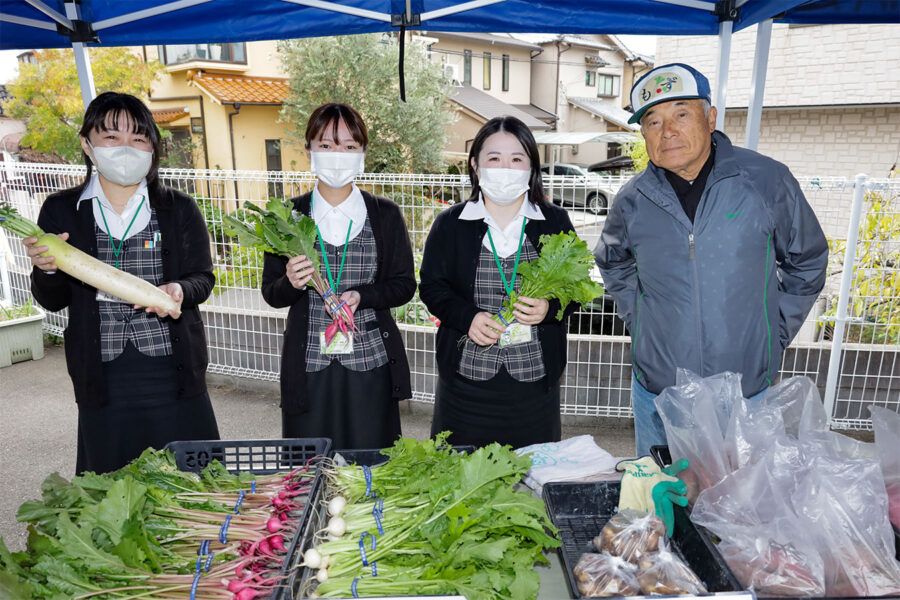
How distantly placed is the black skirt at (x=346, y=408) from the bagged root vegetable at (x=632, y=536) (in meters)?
1.60

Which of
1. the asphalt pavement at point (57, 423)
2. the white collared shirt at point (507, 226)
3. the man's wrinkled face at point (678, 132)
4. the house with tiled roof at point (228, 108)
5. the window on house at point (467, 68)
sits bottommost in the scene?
the asphalt pavement at point (57, 423)

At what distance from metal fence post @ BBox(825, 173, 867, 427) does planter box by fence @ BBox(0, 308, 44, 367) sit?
8602mm

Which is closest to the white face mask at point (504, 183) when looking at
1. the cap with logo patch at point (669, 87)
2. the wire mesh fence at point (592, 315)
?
the cap with logo patch at point (669, 87)

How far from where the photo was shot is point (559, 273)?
8.94ft

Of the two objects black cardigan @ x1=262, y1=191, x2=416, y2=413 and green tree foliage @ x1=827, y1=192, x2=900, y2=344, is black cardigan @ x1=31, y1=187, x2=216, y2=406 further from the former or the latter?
green tree foliage @ x1=827, y1=192, x2=900, y2=344

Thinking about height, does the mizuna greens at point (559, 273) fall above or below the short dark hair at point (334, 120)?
below

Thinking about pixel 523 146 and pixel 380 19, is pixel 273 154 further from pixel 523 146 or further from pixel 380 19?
pixel 523 146

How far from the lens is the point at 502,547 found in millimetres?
1614

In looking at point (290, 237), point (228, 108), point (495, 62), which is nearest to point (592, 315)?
point (290, 237)

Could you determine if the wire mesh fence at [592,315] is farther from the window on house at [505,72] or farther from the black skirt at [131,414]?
the window on house at [505,72]

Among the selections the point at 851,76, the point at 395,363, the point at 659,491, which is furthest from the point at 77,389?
the point at 851,76

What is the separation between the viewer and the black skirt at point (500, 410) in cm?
307

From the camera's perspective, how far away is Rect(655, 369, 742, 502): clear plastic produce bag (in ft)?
6.48

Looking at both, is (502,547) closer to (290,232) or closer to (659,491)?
(659,491)
